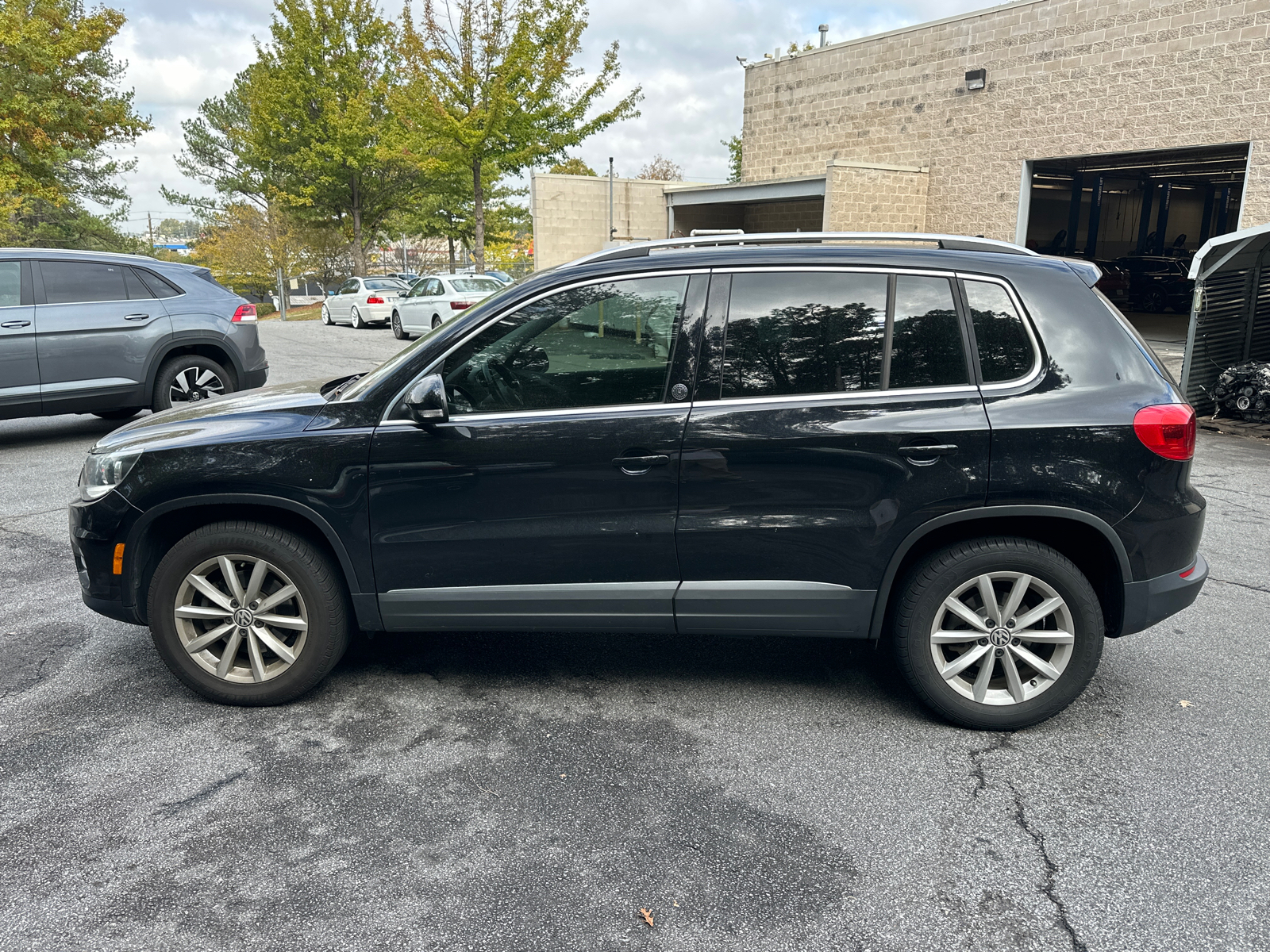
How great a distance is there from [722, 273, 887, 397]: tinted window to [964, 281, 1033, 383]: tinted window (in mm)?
345

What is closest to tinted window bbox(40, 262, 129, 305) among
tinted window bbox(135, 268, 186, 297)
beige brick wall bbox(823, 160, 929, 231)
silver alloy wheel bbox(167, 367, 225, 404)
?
tinted window bbox(135, 268, 186, 297)

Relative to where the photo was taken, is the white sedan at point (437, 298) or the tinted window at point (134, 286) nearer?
the tinted window at point (134, 286)

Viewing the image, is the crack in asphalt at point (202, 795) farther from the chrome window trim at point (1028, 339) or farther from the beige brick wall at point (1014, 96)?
the beige brick wall at point (1014, 96)

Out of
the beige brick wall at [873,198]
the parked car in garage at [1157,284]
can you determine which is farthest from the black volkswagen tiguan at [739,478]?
the parked car in garage at [1157,284]

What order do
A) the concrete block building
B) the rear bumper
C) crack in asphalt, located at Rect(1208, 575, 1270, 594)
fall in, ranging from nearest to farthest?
the rear bumper, crack in asphalt, located at Rect(1208, 575, 1270, 594), the concrete block building

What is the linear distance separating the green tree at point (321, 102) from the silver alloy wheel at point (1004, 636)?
31.2 metres

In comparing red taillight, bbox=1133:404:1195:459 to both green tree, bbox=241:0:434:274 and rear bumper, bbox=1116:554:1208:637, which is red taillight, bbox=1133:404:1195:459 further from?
green tree, bbox=241:0:434:274

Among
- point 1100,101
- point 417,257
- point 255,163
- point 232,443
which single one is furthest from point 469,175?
point 417,257

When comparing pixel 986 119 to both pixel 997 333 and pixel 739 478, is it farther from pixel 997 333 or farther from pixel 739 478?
pixel 739 478

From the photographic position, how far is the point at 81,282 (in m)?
8.68

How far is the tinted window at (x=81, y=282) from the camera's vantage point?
28.0 ft

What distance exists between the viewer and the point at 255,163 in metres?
39.4

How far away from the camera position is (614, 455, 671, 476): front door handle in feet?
11.4

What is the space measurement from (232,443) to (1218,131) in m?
17.7
